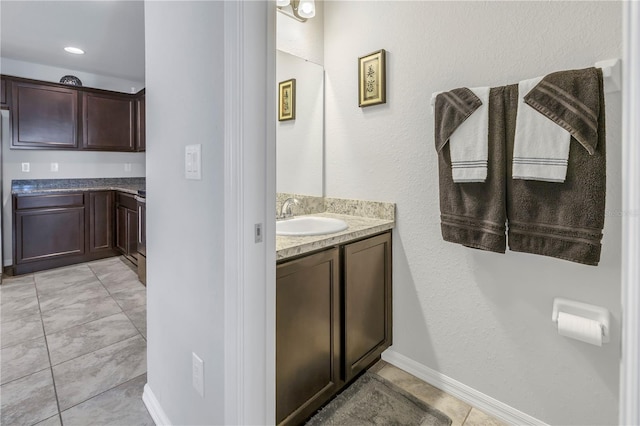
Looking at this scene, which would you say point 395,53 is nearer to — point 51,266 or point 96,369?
point 96,369

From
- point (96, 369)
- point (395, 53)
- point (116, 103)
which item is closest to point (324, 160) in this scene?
point (395, 53)

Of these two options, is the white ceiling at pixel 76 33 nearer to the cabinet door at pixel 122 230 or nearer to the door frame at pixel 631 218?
the cabinet door at pixel 122 230

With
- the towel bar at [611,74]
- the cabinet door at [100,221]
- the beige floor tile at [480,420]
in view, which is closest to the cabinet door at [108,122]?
the cabinet door at [100,221]

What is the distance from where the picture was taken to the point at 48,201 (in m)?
3.59

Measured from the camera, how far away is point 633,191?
413 mm

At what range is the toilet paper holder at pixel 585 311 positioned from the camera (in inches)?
48.5

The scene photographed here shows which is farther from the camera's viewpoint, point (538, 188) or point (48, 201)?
point (48, 201)

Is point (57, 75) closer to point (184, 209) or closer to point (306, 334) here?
point (184, 209)

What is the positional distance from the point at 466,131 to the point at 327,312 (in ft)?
3.21

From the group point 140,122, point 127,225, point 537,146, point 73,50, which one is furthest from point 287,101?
point 140,122

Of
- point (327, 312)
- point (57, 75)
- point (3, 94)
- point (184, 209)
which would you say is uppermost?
point (57, 75)

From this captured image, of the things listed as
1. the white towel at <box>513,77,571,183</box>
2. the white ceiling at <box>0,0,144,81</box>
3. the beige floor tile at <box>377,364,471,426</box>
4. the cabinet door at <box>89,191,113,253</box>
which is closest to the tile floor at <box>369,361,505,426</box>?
the beige floor tile at <box>377,364,471,426</box>

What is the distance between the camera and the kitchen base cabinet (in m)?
3.46

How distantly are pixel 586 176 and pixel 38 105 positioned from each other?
4696 millimetres
